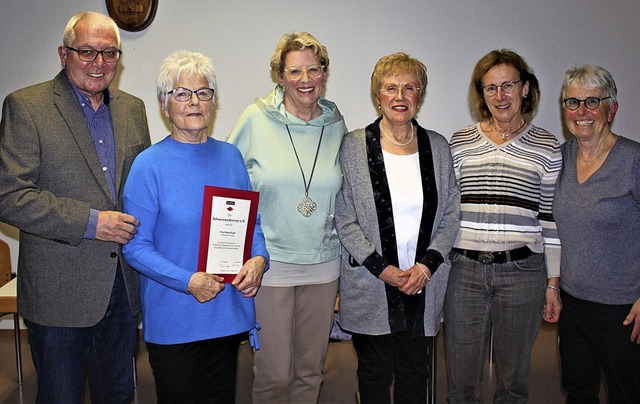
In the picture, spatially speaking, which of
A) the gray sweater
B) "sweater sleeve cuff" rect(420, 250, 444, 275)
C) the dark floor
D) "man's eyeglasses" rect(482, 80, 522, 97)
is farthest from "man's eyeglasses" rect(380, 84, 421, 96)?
the dark floor

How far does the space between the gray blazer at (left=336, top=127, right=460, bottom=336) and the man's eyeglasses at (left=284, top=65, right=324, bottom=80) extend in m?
0.28

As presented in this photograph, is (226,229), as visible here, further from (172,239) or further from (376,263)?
(376,263)

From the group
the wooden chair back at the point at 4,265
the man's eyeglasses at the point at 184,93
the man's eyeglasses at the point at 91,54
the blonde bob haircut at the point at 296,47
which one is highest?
the blonde bob haircut at the point at 296,47

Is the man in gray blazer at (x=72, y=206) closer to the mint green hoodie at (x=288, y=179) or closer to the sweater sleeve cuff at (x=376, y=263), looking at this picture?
the mint green hoodie at (x=288, y=179)

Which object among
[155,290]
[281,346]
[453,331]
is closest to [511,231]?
[453,331]

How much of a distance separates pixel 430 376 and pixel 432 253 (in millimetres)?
992

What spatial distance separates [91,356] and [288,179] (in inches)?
38.5

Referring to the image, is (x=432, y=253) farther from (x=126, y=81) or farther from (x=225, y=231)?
(x=126, y=81)

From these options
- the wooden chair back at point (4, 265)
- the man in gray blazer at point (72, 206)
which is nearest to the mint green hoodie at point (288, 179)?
the man in gray blazer at point (72, 206)

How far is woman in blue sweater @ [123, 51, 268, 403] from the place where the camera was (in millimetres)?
2100

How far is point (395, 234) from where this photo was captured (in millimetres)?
2535

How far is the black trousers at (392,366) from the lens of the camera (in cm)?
259

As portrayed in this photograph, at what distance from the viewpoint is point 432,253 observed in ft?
8.30

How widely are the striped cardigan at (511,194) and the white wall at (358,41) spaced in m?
1.83
